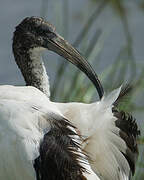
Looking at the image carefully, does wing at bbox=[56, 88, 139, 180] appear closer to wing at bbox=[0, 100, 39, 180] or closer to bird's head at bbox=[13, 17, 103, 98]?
wing at bbox=[0, 100, 39, 180]

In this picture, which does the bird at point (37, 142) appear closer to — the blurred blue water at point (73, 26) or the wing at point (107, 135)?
the wing at point (107, 135)

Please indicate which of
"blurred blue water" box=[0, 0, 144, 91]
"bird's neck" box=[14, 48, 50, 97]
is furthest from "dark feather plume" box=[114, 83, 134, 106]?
"blurred blue water" box=[0, 0, 144, 91]

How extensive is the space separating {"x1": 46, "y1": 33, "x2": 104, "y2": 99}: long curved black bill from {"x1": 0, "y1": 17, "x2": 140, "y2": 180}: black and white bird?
43 centimetres

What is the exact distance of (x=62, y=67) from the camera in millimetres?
5797

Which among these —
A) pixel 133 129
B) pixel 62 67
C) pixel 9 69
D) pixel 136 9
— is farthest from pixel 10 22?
pixel 133 129

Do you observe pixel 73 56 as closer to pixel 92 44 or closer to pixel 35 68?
pixel 35 68

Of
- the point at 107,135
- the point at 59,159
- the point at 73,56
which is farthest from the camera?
the point at 73,56

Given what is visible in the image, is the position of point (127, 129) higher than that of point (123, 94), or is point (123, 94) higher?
point (123, 94)

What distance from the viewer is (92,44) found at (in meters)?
5.84

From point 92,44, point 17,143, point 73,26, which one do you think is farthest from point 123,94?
point 73,26

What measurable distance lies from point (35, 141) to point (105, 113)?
406mm

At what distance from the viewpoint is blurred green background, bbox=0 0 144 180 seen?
588cm

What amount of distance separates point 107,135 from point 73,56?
2.67 feet

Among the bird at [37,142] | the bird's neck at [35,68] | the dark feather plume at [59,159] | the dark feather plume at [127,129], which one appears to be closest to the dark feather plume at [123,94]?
the dark feather plume at [127,129]
